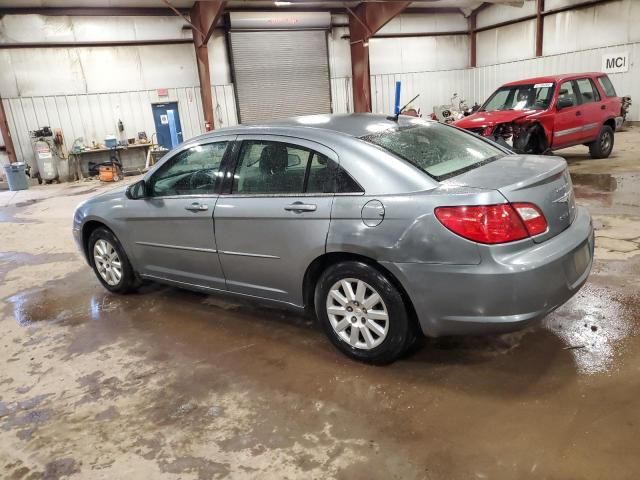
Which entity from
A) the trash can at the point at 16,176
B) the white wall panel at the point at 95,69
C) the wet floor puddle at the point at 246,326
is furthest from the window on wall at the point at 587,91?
the trash can at the point at 16,176

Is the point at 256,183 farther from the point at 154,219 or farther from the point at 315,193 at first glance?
the point at 154,219

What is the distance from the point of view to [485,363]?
9.29 ft

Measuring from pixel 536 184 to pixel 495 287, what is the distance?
63 cm

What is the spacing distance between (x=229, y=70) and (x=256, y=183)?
12854 mm

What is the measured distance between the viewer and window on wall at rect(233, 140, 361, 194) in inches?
112

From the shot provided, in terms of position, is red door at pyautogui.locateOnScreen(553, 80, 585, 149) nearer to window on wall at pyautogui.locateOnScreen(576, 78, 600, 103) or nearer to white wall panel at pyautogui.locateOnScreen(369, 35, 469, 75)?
window on wall at pyautogui.locateOnScreen(576, 78, 600, 103)

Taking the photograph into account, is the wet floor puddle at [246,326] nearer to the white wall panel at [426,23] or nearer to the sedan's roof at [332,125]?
the sedan's roof at [332,125]

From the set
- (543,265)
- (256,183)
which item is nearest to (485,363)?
(543,265)

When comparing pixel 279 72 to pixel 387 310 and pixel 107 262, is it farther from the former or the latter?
pixel 387 310

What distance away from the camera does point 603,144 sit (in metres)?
9.51

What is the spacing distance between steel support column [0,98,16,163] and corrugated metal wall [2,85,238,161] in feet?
0.63

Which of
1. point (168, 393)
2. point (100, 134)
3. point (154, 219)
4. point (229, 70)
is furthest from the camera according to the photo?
point (229, 70)

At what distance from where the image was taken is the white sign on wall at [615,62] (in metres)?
14.2

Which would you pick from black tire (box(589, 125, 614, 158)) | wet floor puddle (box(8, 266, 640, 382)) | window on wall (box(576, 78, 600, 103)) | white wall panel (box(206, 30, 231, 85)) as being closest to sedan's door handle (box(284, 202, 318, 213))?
wet floor puddle (box(8, 266, 640, 382))
